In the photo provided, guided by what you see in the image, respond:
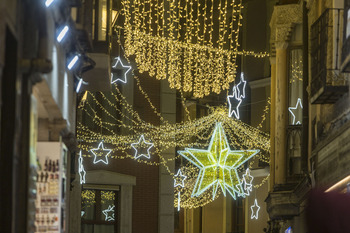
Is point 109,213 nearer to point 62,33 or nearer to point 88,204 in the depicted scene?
point 88,204

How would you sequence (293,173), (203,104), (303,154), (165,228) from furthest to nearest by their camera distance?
(203,104)
(165,228)
(293,173)
(303,154)

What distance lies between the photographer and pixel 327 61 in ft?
56.1

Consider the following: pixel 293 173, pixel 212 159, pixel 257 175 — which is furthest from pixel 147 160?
pixel 257 175

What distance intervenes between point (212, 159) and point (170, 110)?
13.1 ft

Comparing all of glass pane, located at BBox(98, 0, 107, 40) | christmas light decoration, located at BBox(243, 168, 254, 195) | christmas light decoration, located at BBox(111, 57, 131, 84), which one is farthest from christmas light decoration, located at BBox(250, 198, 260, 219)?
glass pane, located at BBox(98, 0, 107, 40)

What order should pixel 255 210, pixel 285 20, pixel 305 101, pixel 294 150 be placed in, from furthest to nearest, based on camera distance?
1. pixel 255 210
2. pixel 285 20
3. pixel 294 150
4. pixel 305 101

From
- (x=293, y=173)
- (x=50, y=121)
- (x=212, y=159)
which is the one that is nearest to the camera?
(x=50, y=121)

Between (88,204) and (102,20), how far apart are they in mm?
10798

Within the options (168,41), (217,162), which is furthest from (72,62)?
(217,162)

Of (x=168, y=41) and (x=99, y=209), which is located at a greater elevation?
(x=168, y=41)

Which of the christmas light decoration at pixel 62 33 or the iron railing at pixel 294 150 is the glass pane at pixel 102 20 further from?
the iron railing at pixel 294 150

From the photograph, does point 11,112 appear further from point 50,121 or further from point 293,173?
point 293,173

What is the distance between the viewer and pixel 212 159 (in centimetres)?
3366

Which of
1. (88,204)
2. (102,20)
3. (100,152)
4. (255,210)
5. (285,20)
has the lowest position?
(88,204)
